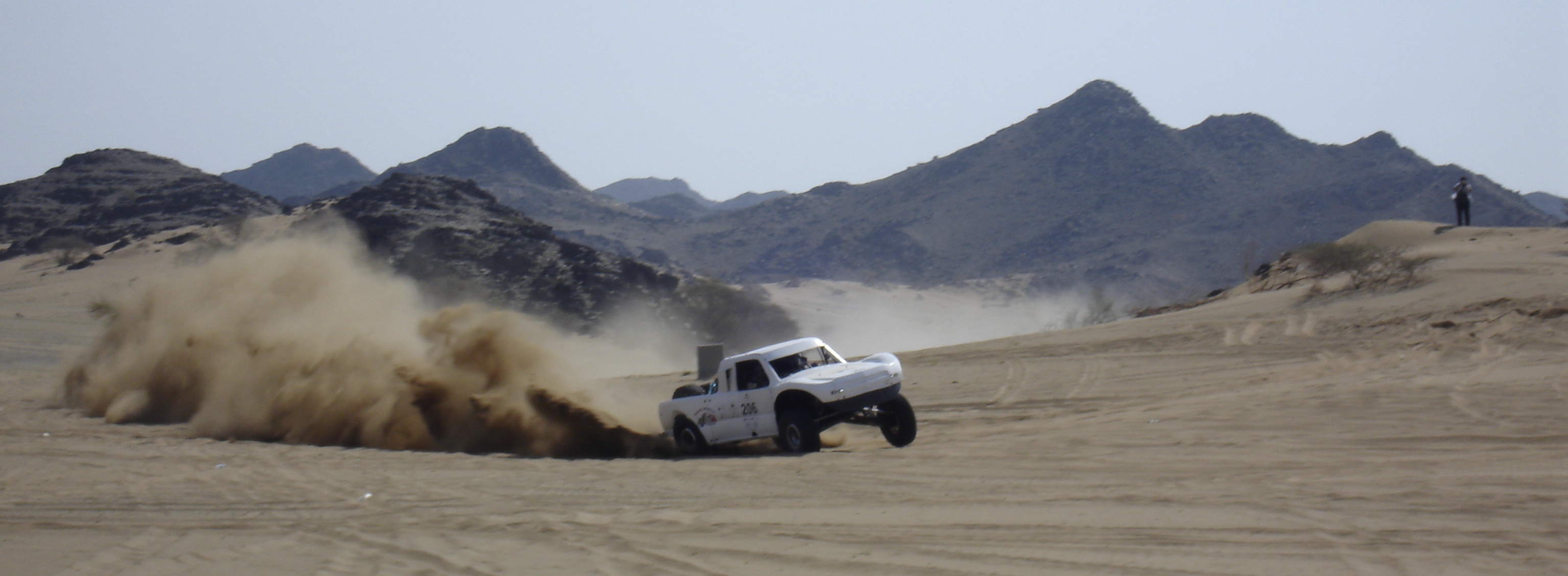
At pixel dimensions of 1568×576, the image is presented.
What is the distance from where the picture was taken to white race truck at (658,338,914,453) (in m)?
12.4

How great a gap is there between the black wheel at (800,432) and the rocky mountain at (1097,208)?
68.7 meters

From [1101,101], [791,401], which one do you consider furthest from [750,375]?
[1101,101]

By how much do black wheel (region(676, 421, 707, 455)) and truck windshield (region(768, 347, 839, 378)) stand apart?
55.0 inches

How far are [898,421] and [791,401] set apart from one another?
1344 mm

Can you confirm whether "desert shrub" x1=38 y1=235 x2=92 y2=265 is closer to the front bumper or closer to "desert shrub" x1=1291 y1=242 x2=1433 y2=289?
the front bumper

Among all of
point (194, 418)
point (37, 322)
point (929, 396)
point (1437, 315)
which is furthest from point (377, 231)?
point (1437, 315)

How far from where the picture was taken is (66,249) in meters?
67.1

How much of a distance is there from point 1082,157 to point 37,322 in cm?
8800

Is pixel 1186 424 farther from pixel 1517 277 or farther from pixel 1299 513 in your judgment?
pixel 1517 277

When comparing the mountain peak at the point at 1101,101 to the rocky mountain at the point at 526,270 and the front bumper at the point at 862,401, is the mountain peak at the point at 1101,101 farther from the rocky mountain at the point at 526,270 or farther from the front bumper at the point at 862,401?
the front bumper at the point at 862,401

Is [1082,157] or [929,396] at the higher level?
[1082,157]

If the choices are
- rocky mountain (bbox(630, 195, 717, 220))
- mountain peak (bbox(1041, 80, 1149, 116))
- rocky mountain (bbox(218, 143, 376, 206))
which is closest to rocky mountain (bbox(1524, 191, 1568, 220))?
mountain peak (bbox(1041, 80, 1149, 116))

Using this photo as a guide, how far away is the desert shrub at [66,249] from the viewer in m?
65.9

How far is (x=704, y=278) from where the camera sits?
54062mm
